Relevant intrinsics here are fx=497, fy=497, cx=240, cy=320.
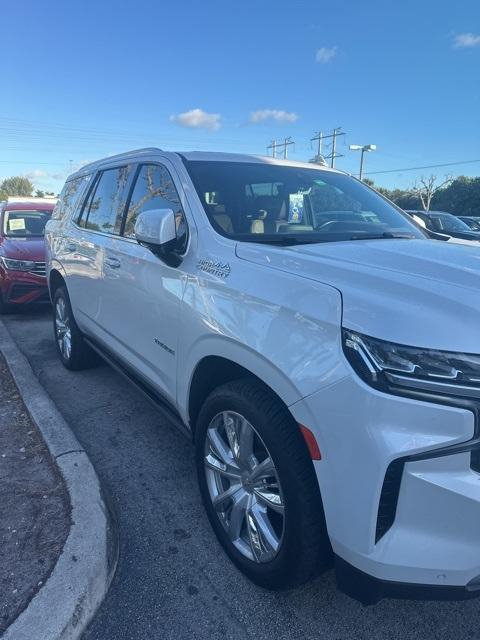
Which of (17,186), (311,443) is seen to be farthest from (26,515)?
(17,186)

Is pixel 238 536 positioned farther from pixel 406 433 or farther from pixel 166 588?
pixel 406 433

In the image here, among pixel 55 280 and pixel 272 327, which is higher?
pixel 272 327

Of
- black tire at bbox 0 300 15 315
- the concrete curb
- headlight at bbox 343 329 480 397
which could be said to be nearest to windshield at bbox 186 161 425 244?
headlight at bbox 343 329 480 397

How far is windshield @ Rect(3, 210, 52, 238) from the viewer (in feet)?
26.7

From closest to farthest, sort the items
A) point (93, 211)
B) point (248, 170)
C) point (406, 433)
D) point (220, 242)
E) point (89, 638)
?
point (406, 433) → point (89, 638) → point (220, 242) → point (248, 170) → point (93, 211)

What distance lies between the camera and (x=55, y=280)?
5266 millimetres

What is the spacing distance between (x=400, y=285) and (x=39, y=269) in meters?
6.47

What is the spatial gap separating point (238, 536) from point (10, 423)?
7.02 feet

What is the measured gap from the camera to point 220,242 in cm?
243

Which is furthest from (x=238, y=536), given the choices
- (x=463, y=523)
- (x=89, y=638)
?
(x=463, y=523)

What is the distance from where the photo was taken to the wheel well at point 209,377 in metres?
2.21

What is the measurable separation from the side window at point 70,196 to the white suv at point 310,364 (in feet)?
4.98

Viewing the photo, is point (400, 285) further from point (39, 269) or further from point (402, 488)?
point (39, 269)

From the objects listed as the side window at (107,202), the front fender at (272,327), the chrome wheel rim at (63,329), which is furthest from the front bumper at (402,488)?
the chrome wheel rim at (63,329)
